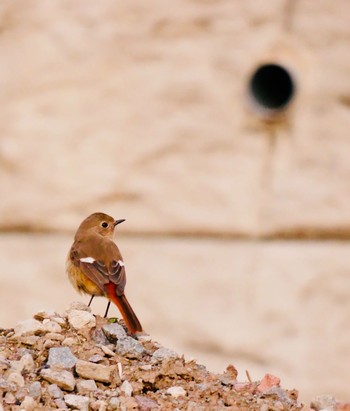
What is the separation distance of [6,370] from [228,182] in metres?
2.72

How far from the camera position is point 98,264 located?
11.8ft

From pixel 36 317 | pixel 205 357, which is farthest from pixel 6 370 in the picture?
pixel 205 357

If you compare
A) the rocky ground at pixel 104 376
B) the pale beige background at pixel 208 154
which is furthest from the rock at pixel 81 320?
the pale beige background at pixel 208 154

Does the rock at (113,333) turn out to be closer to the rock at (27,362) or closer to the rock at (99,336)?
the rock at (99,336)

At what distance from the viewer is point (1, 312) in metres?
5.62

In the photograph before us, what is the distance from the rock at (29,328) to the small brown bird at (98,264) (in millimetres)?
289

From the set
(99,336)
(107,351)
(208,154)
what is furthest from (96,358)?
(208,154)

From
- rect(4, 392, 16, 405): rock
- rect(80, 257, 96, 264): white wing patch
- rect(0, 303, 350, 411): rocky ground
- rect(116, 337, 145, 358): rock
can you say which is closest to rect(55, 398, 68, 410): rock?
rect(0, 303, 350, 411): rocky ground

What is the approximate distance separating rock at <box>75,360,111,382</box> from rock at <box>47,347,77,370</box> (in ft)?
0.09

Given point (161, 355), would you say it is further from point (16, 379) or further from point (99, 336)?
point (16, 379)

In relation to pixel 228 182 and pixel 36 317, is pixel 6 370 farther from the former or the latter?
pixel 228 182

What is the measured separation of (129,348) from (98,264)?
54cm

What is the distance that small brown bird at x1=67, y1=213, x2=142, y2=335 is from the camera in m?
3.55

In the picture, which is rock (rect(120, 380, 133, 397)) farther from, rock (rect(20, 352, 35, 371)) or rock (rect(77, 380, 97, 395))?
rock (rect(20, 352, 35, 371))
